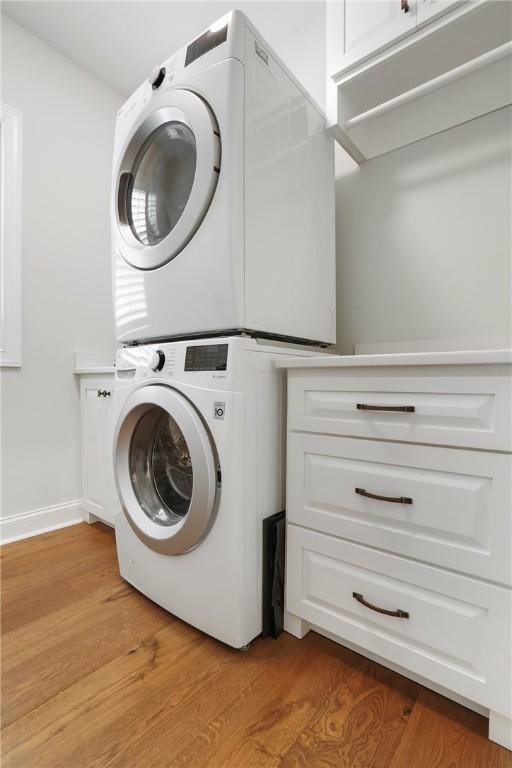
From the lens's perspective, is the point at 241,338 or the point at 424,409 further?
the point at 241,338

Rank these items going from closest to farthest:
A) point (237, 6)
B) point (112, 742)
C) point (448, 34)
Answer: point (112, 742) < point (448, 34) < point (237, 6)

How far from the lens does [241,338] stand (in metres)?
0.97

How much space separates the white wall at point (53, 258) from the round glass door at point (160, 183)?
0.85 m

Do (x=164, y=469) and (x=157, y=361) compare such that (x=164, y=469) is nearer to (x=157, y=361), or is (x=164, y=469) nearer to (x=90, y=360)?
(x=157, y=361)

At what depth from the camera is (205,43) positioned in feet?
3.36

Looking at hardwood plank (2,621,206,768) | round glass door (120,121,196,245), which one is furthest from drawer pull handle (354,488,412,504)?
round glass door (120,121,196,245)

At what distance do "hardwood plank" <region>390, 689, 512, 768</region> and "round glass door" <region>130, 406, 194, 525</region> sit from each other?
76cm

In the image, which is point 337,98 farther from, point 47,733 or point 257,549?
point 47,733

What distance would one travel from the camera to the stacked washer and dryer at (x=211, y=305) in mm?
958

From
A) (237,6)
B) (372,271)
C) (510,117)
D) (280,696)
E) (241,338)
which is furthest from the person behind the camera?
(237,6)

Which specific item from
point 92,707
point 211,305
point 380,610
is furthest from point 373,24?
point 92,707

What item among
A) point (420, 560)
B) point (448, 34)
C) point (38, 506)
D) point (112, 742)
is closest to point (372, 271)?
point (448, 34)

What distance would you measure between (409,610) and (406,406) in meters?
0.46

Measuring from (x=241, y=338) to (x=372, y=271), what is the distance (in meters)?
0.89
